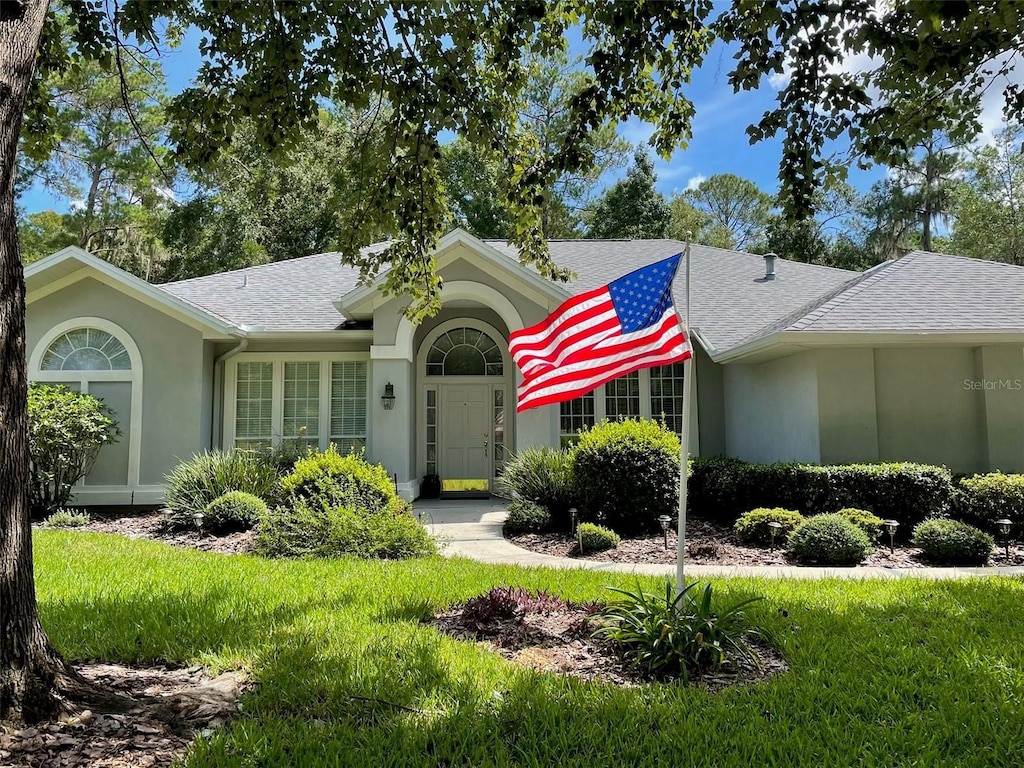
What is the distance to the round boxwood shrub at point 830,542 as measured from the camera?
8141 millimetres

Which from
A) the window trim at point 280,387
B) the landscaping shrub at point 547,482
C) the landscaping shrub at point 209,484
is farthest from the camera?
the window trim at point 280,387

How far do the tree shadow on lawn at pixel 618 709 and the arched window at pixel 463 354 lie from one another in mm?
10184

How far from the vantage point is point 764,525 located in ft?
30.8

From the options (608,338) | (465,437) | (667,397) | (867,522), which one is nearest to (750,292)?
(667,397)

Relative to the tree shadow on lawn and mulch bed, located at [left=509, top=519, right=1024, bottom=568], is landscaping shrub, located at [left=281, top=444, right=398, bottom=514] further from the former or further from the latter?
the tree shadow on lawn

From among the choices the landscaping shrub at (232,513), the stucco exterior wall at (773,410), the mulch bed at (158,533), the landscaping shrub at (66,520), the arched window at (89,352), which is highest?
the arched window at (89,352)

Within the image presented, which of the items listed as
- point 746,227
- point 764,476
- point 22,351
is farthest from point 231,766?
point 746,227

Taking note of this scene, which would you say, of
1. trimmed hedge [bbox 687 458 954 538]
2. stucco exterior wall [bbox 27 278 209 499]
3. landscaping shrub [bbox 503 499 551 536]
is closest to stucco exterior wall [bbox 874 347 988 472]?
trimmed hedge [bbox 687 458 954 538]

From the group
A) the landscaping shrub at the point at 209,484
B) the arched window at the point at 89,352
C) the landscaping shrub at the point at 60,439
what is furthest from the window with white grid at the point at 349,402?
the landscaping shrub at the point at 60,439

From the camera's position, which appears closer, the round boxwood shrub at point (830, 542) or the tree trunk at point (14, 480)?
the tree trunk at point (14, 480)

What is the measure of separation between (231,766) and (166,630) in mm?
2301

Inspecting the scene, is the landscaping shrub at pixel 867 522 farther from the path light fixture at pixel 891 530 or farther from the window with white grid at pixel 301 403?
the window with white grid at pixel 301 403

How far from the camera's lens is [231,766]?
3.07 metres

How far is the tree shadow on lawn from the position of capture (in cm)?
327
